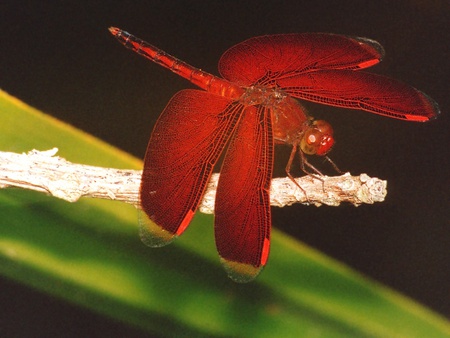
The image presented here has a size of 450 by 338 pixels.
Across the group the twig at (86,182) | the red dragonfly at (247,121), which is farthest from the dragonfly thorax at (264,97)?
the twig at (86,182)

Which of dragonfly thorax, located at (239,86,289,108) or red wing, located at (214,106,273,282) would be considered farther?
dragonfly thorax, located at (239,86,289,108)

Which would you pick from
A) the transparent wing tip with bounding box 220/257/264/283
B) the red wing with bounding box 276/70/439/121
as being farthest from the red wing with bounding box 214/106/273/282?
the red wing with bounding box 276/70/439/121

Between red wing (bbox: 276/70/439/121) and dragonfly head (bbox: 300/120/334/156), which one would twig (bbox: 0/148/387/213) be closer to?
dragonfly head (bbox: 300/120/334/156)

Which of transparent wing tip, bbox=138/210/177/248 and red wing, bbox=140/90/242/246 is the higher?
red wing, bbox=140/90/242/246

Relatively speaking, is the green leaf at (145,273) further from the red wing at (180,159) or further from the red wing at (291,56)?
the red wing at (291,56)

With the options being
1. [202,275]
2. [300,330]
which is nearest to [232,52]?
[202,275]

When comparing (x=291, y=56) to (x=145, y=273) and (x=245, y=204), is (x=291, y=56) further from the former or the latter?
(x=145, y=273)

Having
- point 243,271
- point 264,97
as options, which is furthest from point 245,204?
point 264,97
